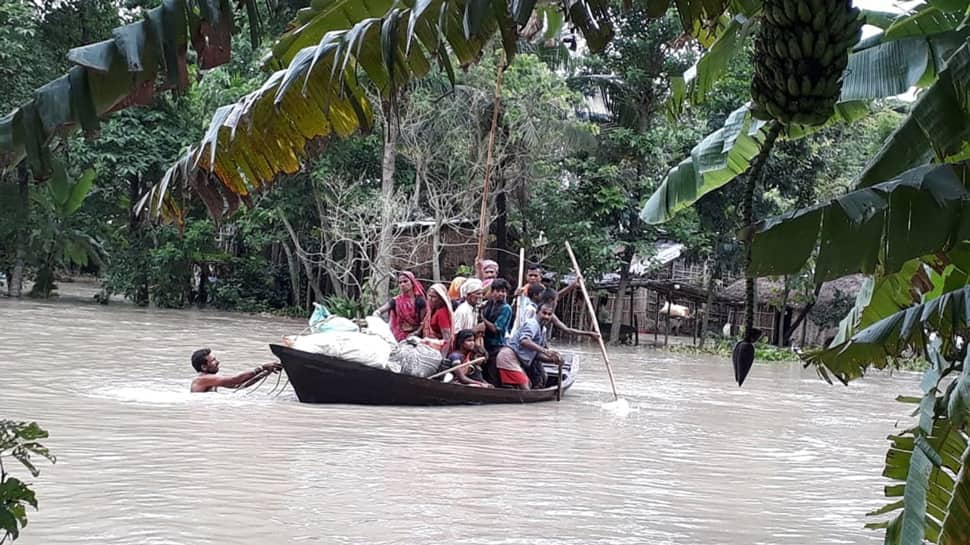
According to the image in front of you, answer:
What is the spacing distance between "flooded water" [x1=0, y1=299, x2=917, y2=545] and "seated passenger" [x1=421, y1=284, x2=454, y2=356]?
0.85 m

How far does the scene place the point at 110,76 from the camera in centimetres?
226

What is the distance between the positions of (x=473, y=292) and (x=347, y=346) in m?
1.74

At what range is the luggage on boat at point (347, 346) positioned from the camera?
9805 mm

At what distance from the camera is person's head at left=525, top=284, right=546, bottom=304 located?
11458 millimetres

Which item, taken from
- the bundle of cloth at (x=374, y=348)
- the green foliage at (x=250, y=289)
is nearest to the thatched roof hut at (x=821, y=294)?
the green foliage at (x=250, y=289)

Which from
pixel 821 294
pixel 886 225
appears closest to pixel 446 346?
pixel 886 225

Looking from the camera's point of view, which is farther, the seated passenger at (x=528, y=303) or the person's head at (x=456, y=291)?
the person's head at (x=456, y=291)

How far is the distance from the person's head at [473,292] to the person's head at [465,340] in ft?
1.79

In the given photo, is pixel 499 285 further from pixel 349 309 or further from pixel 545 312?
pixel 349 309

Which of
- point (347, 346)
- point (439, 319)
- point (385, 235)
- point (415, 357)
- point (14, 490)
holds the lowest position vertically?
point (415, 357)

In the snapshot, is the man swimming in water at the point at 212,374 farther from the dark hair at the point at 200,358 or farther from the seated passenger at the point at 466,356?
the seated passenger at the point at 466,356

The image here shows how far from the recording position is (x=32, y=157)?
219cm

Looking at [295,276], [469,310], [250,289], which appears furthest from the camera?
[250,289]

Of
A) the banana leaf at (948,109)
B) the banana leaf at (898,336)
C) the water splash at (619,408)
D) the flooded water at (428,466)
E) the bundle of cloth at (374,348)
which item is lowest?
the flooded water at (428,466)
